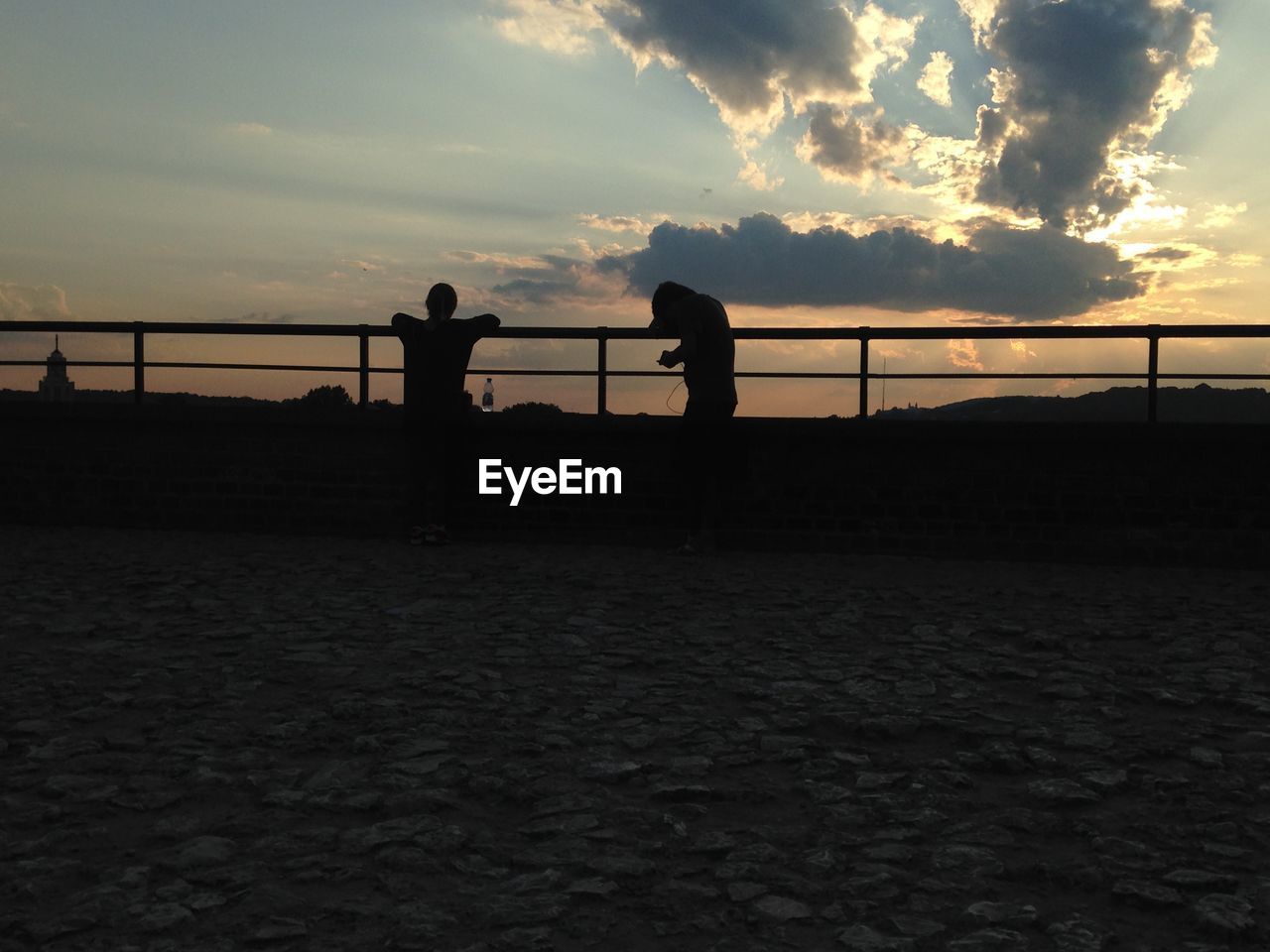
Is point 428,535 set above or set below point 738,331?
below

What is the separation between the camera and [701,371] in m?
9.18

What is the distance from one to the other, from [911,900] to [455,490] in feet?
27.1

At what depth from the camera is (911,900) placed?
2.86 m

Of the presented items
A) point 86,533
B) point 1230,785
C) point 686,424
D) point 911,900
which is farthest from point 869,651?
point 86,533

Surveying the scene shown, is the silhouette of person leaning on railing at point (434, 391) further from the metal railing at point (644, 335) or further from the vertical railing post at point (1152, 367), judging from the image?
the vertical railing post at point (1152, 367)

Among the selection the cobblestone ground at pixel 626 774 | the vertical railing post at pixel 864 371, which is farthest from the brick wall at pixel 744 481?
the cobblestone ground at pixel 626 774

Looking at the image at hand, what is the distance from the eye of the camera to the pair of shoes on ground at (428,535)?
1008cm

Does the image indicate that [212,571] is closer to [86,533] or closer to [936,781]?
[86,533]

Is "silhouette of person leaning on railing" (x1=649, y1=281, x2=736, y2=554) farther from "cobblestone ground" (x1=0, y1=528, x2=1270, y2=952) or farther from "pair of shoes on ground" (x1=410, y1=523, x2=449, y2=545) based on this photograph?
"cobblestone ground" (x1=0, y1=528, x2=1270, y2=952)

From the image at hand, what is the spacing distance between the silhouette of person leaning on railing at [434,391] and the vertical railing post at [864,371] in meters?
3.30

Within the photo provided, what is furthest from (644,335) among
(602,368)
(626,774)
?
(626,774)

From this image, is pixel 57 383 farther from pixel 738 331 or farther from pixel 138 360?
pixel 738 331

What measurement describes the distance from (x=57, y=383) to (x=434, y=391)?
465 cm

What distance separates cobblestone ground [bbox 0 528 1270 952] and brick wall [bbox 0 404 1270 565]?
2.70 meters
